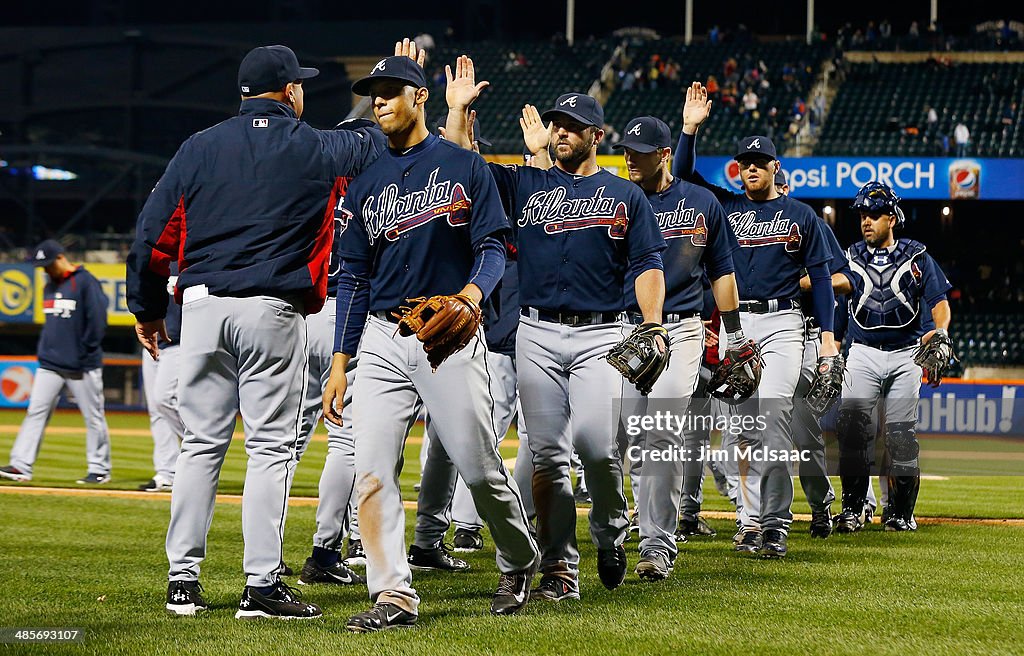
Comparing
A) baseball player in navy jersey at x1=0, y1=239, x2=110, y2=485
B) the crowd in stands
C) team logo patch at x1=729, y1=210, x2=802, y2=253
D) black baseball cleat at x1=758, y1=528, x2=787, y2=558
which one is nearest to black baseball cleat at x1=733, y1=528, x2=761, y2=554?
black baseball cleat at x1=758, y1=528, x2=787, y2=558

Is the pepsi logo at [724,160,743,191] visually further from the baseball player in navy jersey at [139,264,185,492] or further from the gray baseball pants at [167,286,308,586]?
the gray baseball pants at [167,286,308,586]

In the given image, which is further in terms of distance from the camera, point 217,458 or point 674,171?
point 674,171

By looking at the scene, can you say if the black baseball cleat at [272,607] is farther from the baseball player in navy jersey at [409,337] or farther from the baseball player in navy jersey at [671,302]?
the baseball player in navy jersey at [671,302]

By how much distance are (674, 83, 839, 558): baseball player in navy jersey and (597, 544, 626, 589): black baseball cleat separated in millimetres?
1729

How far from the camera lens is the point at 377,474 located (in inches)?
185

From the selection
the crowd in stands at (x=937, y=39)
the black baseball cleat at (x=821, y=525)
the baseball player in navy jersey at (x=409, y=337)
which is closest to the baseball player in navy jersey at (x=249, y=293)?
the baseball player in navy jersey at (x=409, y=337)

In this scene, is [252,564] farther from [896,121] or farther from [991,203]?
[991,203]

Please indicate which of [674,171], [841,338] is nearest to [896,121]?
[841,338]

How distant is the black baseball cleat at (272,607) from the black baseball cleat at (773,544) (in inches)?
113

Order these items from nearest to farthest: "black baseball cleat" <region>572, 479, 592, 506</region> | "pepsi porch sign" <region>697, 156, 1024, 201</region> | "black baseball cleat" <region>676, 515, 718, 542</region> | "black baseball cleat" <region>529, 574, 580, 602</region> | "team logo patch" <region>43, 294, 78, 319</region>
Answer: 1. "black baseball cleat" <region>529, 574, 580, 602</region>
2. "black baseball cleat" <region>676, 515, 718, 542</region>
3. "black baseball cleat" <region>572, 479, 592, 506</region>
4. "team logo patch" <region>43, 294, 78, 319</region>
5. "pepsi porch sign" <region>697, 156, 1024, 201</region>

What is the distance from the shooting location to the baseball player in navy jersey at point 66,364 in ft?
36.5

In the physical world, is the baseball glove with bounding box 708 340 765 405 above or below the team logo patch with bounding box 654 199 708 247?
below

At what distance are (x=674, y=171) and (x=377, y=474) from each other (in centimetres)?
313

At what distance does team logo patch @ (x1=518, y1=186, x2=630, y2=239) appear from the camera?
5.52 m
